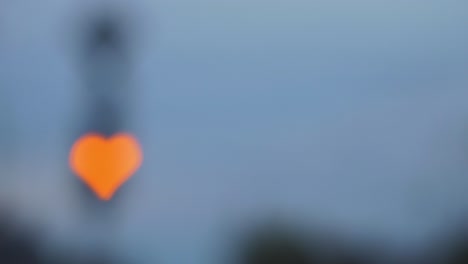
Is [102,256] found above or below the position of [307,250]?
below

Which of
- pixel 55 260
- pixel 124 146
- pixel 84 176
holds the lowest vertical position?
pixel 55 260

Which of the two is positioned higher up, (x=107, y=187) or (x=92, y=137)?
(x=92, y=137)

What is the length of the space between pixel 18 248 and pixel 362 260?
2326mm

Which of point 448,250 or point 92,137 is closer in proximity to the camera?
point 92,137

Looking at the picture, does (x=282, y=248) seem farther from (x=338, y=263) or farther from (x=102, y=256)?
(x=102, y=256)

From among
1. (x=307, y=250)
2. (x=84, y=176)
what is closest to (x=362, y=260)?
(x=307, y=250)

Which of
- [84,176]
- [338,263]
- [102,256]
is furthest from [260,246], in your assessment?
[84,176]

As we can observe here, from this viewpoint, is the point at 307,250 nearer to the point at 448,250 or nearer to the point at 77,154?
the point at 448,250

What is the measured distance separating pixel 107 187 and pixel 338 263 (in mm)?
1629

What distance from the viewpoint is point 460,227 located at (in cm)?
372

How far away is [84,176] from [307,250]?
5.14 feet

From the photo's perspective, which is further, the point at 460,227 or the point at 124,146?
the point at 460,227

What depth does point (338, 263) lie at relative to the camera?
3.59 m

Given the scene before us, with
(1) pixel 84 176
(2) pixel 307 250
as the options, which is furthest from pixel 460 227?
(1) pixel 84 176
